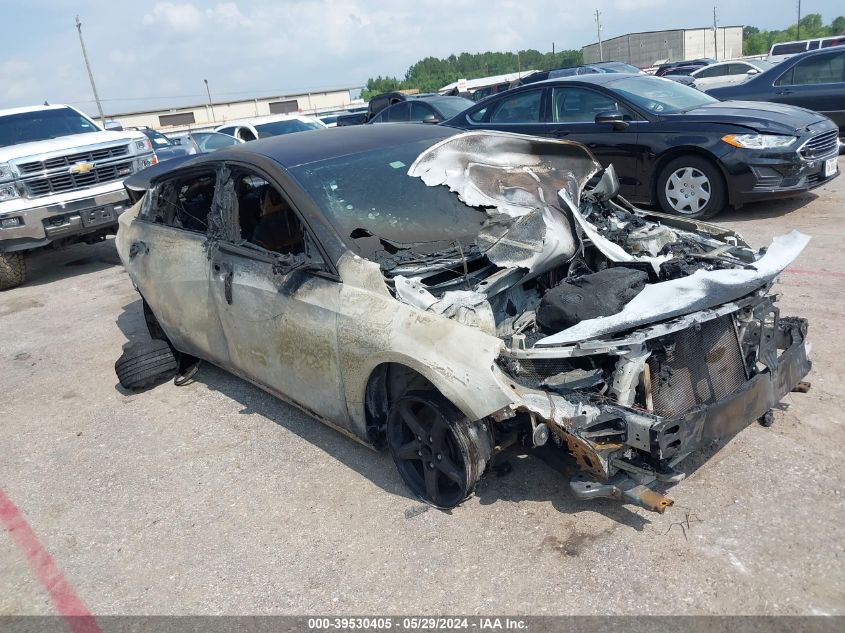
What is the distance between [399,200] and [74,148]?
6.65 m

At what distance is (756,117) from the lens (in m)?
7.41

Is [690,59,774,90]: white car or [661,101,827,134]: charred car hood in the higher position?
[690,59,774,90]: white car

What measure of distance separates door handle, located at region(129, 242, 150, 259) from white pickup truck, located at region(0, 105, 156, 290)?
401cm

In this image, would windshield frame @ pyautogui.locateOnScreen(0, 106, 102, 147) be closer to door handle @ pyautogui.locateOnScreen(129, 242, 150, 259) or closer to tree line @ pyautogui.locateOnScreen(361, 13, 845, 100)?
door handle @ pyautogui.locateOnScreen(129, 242, 150, 259)

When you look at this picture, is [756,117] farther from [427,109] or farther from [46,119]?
[46,119]

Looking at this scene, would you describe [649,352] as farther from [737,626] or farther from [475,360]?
[737,626]

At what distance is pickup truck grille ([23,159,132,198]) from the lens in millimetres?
8445

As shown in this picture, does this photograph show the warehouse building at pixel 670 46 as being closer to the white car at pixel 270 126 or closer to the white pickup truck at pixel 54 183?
the white car at pixel 270 126

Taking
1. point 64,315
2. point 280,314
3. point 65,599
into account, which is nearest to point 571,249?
point 280,314

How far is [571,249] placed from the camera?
12.2 ft

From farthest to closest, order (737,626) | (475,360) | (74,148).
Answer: (74,148)
(475,360)
(737,626)

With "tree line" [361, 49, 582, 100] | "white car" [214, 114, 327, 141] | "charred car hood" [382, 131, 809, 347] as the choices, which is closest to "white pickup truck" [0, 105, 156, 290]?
"white car" [214, 114, 327, 141]

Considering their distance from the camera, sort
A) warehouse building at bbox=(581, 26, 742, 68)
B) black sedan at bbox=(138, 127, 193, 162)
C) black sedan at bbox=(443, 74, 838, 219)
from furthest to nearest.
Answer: warehouse building at bbox=(581, 26, 742, 68) → black sedan at bbox=(138, 127, 193, 162) → black sedan at bbox=(443, 74, 838, 219)

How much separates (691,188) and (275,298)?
559 cm
